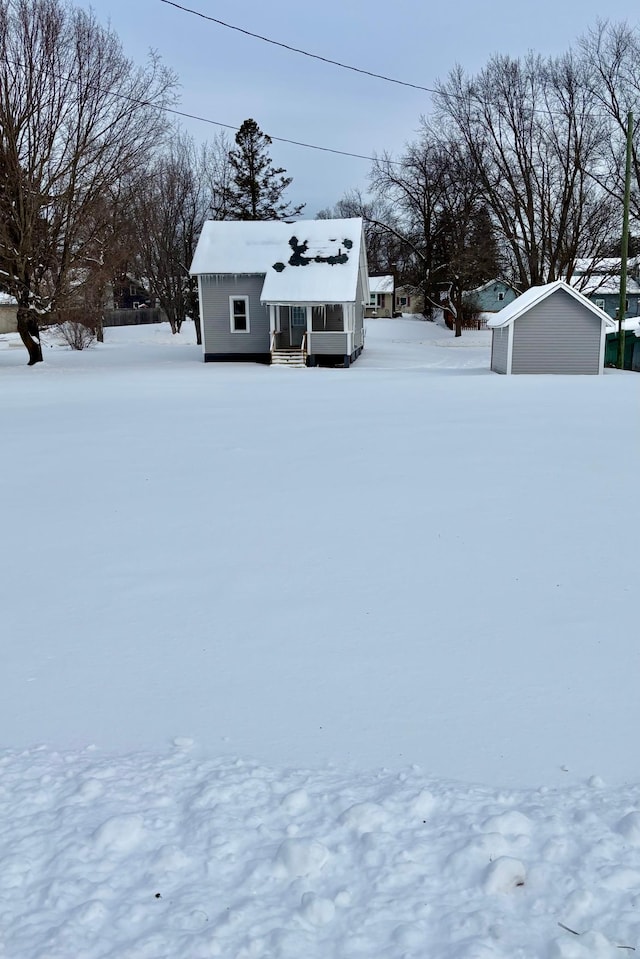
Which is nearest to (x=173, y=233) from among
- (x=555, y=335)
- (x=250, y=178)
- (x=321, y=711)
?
(x=250, y=178)

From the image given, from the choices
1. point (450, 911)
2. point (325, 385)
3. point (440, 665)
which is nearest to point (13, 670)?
point (440, 665)

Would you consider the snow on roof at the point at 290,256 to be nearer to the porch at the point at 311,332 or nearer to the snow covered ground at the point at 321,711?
the porch at the point at 311,332

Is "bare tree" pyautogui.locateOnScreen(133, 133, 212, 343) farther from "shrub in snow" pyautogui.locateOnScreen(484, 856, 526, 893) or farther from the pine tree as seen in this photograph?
"shrub in snow" pyautogui.locateOnScreen(484, 856, 526, 893)

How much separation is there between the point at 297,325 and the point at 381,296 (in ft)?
106

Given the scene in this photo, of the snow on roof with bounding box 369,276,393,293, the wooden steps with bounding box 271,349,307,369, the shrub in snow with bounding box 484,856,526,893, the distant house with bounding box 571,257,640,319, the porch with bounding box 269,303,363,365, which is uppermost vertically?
the snow on roof with bounding box 369,276,393,293

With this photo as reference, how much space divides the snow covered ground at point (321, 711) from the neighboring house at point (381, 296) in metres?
48.5

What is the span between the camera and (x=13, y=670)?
149 inches

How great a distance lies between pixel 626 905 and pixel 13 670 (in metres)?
3.04

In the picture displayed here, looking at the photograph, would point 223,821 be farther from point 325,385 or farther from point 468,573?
point 325,385

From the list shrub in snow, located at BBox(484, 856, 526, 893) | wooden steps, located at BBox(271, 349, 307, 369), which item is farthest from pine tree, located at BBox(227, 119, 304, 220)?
shrub in snow, located at BBox(484, 856, 526, 893)

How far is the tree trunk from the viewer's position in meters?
23.2

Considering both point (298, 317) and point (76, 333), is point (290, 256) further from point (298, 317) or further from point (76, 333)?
point (76, 333)

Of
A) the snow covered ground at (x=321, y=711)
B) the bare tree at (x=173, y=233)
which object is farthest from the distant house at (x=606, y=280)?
the snow covered ground at (x=321, y=711)

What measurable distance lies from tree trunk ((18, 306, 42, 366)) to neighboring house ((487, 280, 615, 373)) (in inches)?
591
